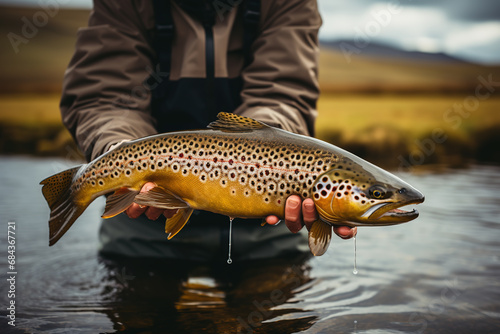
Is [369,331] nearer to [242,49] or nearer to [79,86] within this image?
[242,49]

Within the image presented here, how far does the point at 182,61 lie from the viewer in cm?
303

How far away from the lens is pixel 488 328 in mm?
2598

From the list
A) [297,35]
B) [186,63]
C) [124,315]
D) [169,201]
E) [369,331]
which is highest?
[297,35]

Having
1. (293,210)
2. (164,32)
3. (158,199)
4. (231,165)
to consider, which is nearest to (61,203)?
(158,199)

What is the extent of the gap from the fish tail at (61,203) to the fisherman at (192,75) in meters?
0.70

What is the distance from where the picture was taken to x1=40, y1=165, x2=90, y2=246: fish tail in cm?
211

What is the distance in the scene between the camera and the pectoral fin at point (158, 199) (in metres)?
1.99

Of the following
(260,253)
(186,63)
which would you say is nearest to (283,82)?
(186,63)

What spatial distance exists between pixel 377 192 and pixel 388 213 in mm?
88

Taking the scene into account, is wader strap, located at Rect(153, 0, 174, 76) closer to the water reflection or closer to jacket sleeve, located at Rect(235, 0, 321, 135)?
jacket sleeve, located at Rect(235, 0, 321, 135)

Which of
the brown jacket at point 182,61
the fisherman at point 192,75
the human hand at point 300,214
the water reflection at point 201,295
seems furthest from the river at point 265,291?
the brown jacket at point 182,61

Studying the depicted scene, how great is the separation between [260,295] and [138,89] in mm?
1446

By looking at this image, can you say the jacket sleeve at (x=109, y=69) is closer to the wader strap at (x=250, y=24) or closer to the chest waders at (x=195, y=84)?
the chest waders at (x=195, y=84)

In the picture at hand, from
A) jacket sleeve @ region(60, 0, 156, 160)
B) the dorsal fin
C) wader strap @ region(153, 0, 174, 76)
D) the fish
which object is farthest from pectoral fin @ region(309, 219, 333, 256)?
wader strap @ region(153, 0, 174, 76)
